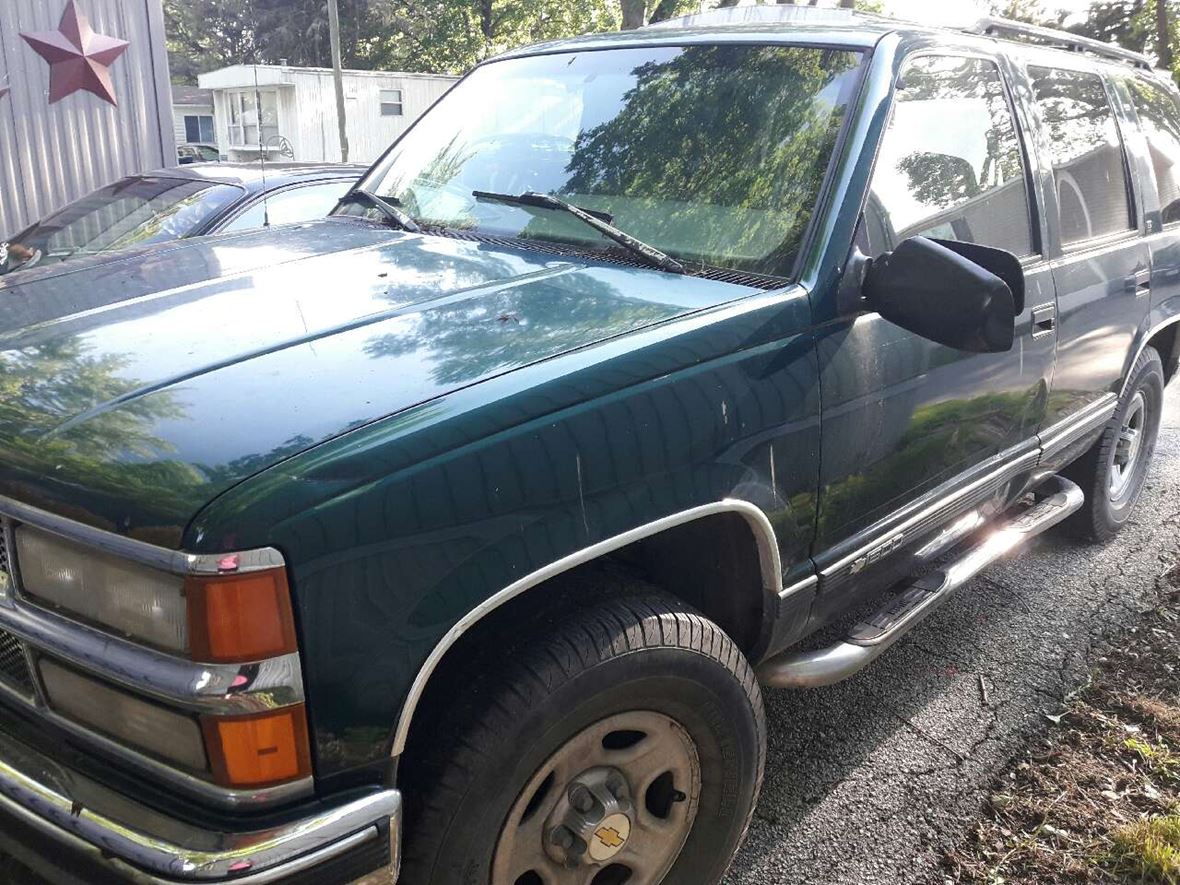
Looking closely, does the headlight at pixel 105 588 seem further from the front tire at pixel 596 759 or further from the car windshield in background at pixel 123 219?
the car windshield in background at pixel 123 219

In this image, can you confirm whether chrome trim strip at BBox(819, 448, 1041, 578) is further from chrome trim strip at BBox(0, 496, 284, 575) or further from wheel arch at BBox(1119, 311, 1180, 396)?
chrome trim strip at BBox(0, 496, 284, 575)

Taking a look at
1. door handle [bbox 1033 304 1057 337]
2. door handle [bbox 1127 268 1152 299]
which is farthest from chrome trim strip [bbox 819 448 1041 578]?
door handle [bbox 1127 268 1152 299]

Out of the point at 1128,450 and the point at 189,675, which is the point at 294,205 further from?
the point at 189,675

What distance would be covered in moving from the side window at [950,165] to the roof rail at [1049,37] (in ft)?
1.08

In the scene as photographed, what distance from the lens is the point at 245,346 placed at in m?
2.05

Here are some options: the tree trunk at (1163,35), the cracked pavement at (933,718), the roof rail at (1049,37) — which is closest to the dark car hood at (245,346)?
the cracked pavement at (933,718)

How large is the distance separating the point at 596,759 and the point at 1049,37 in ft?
10.9

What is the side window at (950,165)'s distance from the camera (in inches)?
107

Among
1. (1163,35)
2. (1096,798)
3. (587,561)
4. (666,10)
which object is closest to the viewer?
(587,561)

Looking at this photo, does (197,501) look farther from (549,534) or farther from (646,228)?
(646,228)

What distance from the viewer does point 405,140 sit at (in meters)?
3.60

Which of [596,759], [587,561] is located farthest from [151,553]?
[596,759]

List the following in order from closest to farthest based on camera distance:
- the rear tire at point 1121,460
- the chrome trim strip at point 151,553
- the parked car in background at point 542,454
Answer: the chrome trim strip at point 151,553
the parked car in background at point 542,454
the rear tire at point 1121,460

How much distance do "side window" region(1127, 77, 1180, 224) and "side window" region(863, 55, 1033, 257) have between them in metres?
1.49
